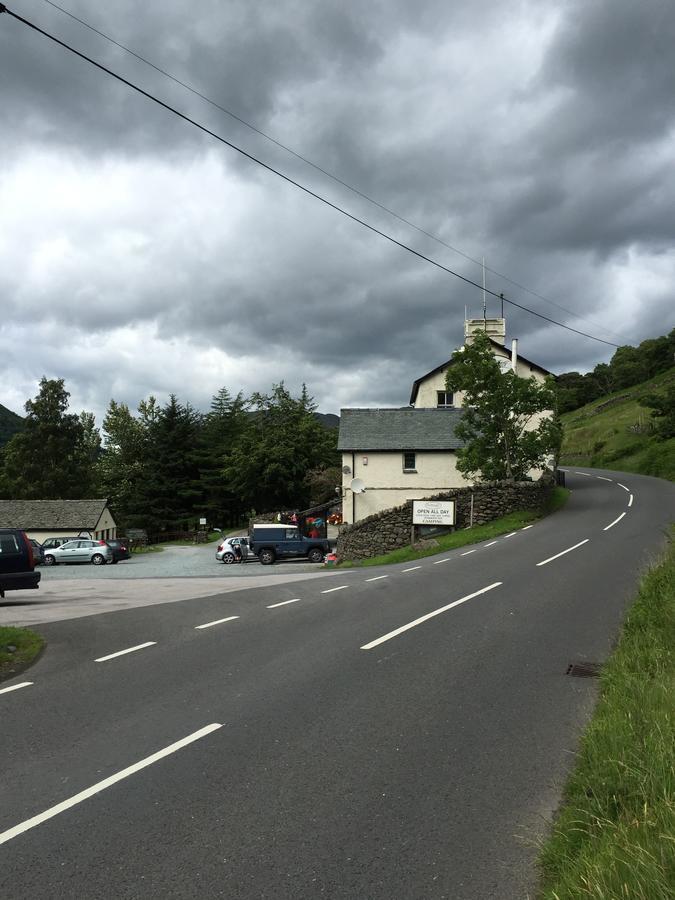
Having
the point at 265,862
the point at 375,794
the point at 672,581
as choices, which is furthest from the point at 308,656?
the point at 672,581

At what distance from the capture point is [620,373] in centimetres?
11150

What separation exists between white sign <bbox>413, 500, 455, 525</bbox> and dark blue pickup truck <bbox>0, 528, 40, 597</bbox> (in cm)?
1941

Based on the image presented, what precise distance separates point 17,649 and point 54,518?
51.2 m

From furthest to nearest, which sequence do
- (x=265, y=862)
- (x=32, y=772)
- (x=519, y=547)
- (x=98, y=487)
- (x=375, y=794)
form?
(x=98, y=487) → (x=519, y=547) → (x=32, y=772) → (x=375, y=794) → (x=265, y=862)

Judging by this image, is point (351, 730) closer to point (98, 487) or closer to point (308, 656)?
point (308, 656)

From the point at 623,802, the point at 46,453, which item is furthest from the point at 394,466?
the point at 46,453

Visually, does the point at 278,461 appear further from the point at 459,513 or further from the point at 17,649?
the point at 17,649

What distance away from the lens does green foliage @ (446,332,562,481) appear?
32688mm

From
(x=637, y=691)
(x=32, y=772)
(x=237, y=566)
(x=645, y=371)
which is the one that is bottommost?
(x=237, y=566)

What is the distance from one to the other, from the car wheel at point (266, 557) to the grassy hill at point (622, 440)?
30450 mm

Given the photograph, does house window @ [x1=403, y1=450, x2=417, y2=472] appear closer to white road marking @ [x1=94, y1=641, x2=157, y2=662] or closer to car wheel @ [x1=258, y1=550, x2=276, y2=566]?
car wheel @ [x1=258, y1=550, x2=276, y2=566]

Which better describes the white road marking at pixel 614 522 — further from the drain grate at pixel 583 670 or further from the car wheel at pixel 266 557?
the car wheel at pixel 266 557

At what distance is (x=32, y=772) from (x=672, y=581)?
9306 mm

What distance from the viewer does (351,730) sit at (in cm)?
588
